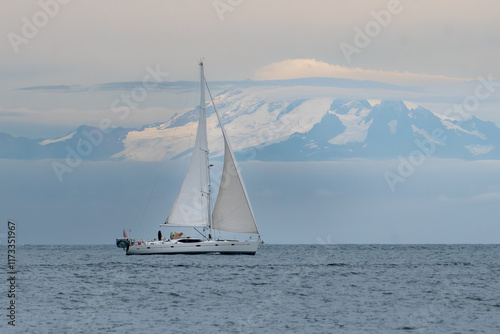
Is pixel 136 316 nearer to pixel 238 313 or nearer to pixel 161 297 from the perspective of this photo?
pixel 238 313

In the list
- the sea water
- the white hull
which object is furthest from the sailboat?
the sea water

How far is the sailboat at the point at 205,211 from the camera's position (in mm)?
97062

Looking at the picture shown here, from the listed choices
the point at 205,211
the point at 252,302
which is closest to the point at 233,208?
the point at 205,211

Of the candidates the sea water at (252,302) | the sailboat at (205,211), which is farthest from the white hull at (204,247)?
the sea water at (252,302)

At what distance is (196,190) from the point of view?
332 feet

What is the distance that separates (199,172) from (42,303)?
49.7 metres

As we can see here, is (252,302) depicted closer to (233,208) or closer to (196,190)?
(233,208)

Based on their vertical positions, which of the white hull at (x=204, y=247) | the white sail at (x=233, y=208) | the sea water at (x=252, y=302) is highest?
the white sail at (x=233, y=208)

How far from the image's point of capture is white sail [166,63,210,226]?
3939 inches

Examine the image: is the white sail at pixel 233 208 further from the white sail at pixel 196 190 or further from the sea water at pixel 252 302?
the sea water at pixel 252 302

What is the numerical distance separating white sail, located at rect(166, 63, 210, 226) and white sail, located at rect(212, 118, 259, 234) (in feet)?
7.63

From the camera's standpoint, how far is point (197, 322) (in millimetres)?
43812

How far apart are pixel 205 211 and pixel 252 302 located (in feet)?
155

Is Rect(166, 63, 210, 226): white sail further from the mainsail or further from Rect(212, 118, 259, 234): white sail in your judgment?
Rect(212, 118, 259, 234): white sail
